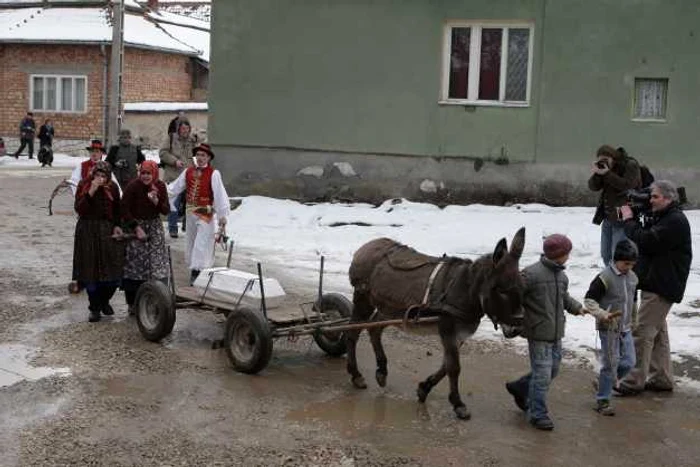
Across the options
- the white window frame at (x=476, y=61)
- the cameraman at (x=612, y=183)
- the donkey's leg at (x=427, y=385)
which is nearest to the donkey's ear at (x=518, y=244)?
the donkey's leg at (x=427, y=385)

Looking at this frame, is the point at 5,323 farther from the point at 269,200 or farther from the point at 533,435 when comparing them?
the point at 269,200

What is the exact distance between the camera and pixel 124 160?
1434 centimetres

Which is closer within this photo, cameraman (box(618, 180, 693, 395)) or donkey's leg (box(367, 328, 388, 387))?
cameraman (box(618, 180, 693, 395))

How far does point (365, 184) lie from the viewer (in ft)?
55.1

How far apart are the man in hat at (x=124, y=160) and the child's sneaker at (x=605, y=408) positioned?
9.37m

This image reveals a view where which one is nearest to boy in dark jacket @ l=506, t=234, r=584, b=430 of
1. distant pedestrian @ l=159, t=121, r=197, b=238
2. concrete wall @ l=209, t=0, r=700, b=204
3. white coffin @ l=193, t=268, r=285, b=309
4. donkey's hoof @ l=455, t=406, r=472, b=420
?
donkey's hoof @ l=455, t=406, r=472, b=420

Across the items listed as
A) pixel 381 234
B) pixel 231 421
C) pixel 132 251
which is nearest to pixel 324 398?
pixel 231 421

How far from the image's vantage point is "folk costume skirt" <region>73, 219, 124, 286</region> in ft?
29.7

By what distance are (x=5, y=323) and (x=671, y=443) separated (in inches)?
241

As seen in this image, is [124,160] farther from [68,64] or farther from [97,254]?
[68,64]

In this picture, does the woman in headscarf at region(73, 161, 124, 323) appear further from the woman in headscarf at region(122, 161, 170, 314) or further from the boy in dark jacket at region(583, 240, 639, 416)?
the boy in dark jacket at region(583, 240, 639, 416)

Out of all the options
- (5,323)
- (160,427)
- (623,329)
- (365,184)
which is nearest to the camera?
(160,427)

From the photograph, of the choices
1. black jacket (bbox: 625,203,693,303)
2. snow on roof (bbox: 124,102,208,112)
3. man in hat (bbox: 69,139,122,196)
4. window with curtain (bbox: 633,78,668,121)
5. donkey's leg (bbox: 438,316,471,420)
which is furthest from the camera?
snow on roof (bbox: 124,102,208,112)

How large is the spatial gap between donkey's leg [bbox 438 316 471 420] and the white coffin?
72.7 inches
